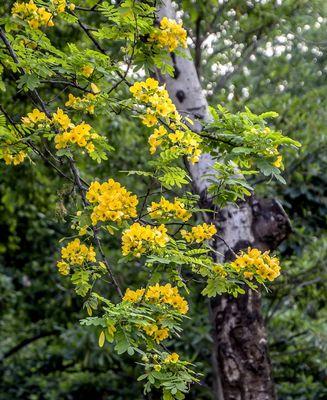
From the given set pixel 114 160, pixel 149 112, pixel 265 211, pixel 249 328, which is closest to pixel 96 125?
pixel 114 160

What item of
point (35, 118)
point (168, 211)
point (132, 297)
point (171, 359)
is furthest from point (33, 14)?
point (171, 359)

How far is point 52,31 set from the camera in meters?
5.74

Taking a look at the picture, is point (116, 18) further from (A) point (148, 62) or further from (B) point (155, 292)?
(B) point (155, 292)

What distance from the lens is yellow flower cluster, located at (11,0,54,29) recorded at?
101 inches

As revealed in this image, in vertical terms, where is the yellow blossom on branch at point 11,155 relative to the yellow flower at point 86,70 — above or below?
below

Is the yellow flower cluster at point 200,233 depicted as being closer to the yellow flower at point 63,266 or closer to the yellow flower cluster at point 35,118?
the yellow flower at point 63,266

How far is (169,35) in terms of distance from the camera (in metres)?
2.82

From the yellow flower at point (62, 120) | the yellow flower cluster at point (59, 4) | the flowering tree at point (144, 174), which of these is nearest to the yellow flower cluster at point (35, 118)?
the flowering tree at point (144, 174)

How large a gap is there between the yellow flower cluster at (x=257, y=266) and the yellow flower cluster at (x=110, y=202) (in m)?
0.48

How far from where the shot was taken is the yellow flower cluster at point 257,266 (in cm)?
244

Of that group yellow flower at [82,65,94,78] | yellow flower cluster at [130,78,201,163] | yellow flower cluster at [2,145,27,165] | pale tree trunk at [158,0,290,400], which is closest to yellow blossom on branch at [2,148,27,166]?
yellow flower cluster at [2,145,27,165]

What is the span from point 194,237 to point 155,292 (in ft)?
1.17

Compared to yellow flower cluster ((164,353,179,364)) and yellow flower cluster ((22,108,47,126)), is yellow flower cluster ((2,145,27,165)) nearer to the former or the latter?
yellow flower cluster ((22,108,47,126))

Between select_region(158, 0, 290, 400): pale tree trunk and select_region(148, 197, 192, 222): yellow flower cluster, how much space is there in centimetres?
73
